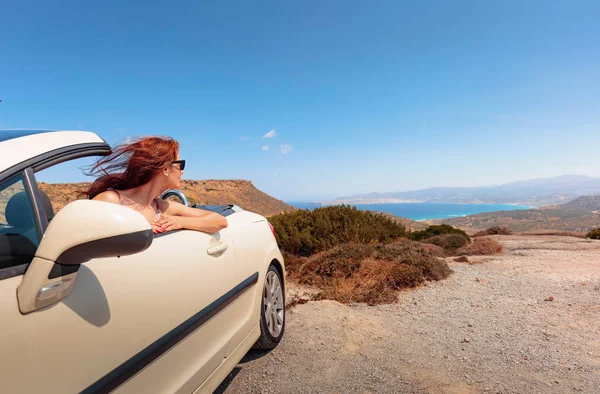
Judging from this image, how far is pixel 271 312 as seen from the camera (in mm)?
3400

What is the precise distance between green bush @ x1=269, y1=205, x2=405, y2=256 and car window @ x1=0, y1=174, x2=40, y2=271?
755 cm

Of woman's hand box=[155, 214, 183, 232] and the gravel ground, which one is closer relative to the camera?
woman's hand box=[155, 214, 183, 232]

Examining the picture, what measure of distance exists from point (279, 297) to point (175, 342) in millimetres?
1901

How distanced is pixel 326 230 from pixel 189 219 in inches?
276

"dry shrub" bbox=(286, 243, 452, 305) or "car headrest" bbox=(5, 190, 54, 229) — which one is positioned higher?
"car headrest" bbox=(5, 190, 54, 229)

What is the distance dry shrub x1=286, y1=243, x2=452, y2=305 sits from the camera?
16.9ft

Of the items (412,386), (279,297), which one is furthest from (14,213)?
(412,386)

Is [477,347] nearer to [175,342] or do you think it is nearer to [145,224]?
[175,342]

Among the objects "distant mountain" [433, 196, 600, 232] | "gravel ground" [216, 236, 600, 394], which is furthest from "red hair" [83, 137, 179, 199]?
"distant mountain" [433, 196, 600, 232]

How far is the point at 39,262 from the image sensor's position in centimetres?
118

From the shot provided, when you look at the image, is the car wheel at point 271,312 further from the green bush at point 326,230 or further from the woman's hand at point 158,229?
the green bush at point 326,230

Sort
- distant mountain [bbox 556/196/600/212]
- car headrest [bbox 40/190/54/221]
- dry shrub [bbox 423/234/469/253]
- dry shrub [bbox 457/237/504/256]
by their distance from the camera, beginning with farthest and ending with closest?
distant mountain [bbox 556/196/600/212], dry shrub [bbox 423/234/469/253], dry shrub [bbox 457/237/504/256], car headrest [bbox 40/190/54/221]

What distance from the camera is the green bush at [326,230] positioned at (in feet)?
29.5

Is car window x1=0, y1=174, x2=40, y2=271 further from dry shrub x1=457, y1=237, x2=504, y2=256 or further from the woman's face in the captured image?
dry shrub x1=457, y1=237, x2=504, y2=256
